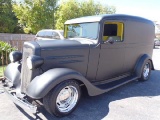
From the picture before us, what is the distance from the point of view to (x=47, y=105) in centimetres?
336

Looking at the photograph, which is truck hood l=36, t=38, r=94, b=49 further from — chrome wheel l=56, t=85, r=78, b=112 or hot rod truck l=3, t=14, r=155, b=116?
chrome wheel l=56, t=85, r=78, b=112

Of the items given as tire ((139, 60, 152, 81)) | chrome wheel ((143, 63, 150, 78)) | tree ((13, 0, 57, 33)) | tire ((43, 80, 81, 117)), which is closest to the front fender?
tire ((43, 80, 81, 117))

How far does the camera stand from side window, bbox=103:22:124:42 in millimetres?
4787

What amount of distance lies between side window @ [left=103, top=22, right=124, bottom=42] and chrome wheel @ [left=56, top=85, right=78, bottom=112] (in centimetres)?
171

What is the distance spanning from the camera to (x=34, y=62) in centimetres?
342

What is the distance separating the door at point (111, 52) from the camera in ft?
15.1

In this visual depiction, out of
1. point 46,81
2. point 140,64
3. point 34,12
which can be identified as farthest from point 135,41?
point 34,12

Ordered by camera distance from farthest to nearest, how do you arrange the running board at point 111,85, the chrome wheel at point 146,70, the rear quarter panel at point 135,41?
the chrome wheel at point 146,70 < the rear quarter panel at point 135,41 < the running board at point 111,85

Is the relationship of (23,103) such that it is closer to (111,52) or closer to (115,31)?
(111,52)

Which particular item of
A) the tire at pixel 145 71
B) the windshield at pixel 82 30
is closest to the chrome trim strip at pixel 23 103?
the windshield at pixel 82 30

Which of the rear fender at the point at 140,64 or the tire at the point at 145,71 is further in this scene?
the tire at the point at 145,71

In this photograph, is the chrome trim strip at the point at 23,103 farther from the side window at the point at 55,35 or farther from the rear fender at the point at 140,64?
the side window at the point at 55,35

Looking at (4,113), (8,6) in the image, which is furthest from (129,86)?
(8,6)

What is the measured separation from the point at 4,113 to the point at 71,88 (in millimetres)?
1462
